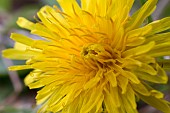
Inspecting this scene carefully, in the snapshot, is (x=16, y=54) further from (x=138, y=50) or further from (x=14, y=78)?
(x=14, y=78)

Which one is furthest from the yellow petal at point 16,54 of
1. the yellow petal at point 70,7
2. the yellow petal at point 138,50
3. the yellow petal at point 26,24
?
the yellow petal at point 138,50

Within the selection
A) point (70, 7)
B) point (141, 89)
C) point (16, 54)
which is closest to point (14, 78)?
point (16, 54)

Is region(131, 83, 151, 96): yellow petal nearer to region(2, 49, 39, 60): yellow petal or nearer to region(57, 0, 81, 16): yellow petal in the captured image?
region(57, 0, 81, 16): yellow petal

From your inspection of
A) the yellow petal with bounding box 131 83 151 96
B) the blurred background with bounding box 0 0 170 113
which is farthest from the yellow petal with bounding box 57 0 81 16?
the blurred background with bounding box 0 0 170 113

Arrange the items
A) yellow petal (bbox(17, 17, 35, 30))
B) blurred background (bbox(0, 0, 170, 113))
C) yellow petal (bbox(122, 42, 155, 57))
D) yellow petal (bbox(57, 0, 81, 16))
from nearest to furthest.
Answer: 1. yellow petal (bbox(122, 42, 155, 57))
2. yellow petal (bbox(57, 0, 81, 16))
3. yellow petal (bbox(17, 17, 35, 30))
4. blurred background (bbox(0, 0, 170, 113))

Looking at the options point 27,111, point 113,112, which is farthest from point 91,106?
point 27,111

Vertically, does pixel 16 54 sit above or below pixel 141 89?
above

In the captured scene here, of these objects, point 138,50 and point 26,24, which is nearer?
point 138,50

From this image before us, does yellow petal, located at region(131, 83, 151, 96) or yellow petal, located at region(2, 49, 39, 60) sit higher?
yellow petal, located at region(2, 49, 39, 60)

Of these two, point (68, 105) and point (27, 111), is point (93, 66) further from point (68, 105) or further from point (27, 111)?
point (27, 111)

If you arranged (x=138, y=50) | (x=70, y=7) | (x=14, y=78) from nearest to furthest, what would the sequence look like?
1. (x=138, y=50)
2. (x=70, y=7)
3. (x=14, y=78)

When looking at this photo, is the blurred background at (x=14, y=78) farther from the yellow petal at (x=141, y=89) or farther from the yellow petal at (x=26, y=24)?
the yellow petal at (x=141, y=89)
